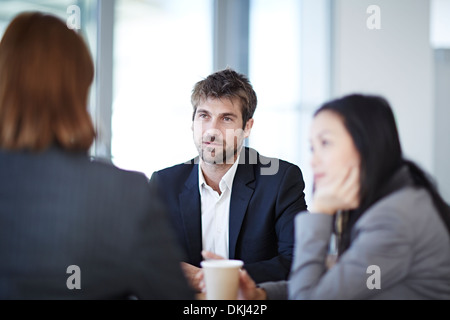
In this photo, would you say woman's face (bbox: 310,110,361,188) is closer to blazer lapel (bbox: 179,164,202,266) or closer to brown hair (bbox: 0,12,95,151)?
brown hair (bbox: 0,12,95,151)

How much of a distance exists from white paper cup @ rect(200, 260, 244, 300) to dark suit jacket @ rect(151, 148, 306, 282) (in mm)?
540

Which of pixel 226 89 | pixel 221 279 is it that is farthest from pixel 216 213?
pixel 221 279

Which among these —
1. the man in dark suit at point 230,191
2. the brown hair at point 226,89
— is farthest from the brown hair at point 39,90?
the brown hair at point 226,89

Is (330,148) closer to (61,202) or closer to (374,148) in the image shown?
(374,148)

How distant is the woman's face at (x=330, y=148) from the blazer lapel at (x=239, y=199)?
73cm

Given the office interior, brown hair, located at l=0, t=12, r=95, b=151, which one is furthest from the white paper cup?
the office interior

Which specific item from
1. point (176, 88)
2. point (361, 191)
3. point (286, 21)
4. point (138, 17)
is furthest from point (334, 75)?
point (361, 191)

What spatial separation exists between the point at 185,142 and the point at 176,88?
444 millimetres

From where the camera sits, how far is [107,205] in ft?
3.00

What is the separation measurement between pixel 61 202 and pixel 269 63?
3415 millimetres

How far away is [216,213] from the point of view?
1896mm

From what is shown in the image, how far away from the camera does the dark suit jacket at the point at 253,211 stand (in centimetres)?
174

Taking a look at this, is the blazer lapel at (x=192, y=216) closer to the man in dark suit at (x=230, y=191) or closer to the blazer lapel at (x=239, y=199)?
the man in dark suit at (x=230, y=191)
